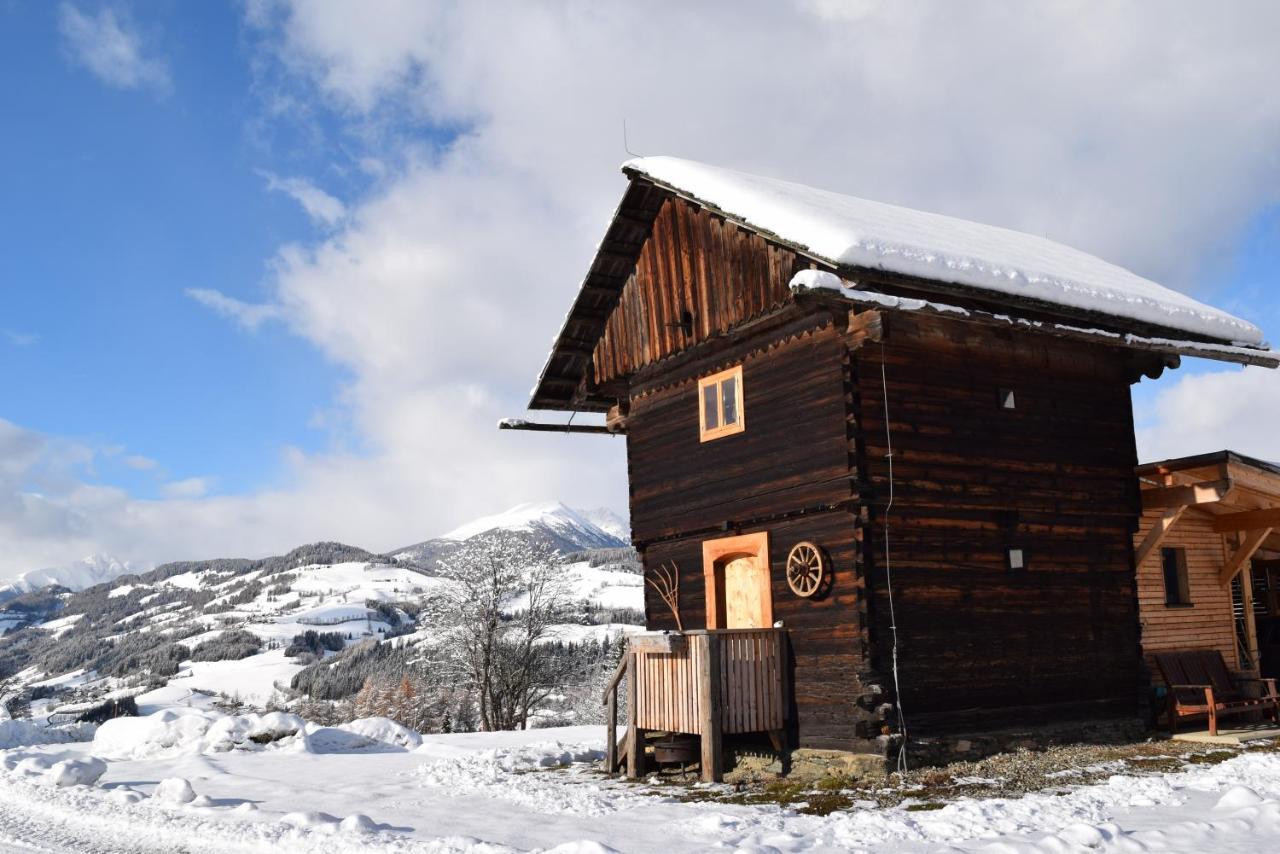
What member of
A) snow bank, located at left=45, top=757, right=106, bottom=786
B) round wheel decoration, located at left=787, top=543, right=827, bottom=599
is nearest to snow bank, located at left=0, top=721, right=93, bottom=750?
snow bank, located at left=45, top=757, right=106, bottom=786


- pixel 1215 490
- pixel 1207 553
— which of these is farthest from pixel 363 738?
pixel 1207 553

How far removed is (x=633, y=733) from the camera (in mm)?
15281

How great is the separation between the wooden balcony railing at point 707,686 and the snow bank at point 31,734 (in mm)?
11925

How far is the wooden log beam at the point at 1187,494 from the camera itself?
1661 cm

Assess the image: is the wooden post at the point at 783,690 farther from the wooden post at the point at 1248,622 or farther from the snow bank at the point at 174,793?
the wooden post at the point at 1248,622

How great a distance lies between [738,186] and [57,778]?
12.3m

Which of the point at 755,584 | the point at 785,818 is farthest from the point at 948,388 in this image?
the point at 785,818

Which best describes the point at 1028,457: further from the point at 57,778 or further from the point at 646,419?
the point at 57,778

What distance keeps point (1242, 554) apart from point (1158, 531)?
11.3 feet

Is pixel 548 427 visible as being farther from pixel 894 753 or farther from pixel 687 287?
pixel 894 753

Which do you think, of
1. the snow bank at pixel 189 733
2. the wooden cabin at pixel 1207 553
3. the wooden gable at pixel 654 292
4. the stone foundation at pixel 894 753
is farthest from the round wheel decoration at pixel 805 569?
the snow bank at pixel 189 733

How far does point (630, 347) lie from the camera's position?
18938mm

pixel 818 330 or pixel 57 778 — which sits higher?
pixel 818 330

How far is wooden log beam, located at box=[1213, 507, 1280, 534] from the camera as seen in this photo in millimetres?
19172
